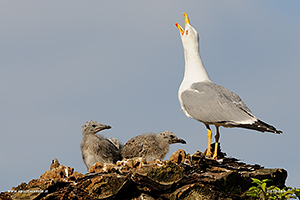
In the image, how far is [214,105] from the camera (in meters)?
8.23

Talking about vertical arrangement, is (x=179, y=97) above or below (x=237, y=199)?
above

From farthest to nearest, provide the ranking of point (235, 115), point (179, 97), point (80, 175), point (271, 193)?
point (179, 97) → point (235, 115) → point (80, 175) → point (271, 193)

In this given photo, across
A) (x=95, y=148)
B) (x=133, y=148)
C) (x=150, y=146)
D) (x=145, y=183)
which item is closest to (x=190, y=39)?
(x=150, y=146)

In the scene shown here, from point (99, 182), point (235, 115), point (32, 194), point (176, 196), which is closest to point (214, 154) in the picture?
point (235, 115)

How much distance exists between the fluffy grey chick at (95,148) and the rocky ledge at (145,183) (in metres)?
1.35

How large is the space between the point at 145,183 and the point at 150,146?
210cm

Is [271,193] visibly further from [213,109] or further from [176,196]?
[213,109]

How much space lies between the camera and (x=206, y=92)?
27.7 ft

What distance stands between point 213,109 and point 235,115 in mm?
416

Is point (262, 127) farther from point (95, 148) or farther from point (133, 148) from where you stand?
point (95, 148)

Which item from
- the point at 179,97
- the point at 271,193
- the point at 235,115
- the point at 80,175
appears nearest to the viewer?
the point at 271,193

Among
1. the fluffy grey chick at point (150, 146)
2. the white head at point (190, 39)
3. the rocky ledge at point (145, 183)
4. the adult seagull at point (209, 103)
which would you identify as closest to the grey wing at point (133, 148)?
the fluffy grey chick at point (150, 146)

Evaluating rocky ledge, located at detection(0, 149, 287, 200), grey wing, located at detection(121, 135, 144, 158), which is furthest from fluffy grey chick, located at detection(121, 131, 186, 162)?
rocky ledge, located at detection(0, 149, 287, 200)

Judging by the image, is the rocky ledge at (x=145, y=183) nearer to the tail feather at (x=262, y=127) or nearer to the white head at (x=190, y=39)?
the tail feather at (x=262, y=127)
